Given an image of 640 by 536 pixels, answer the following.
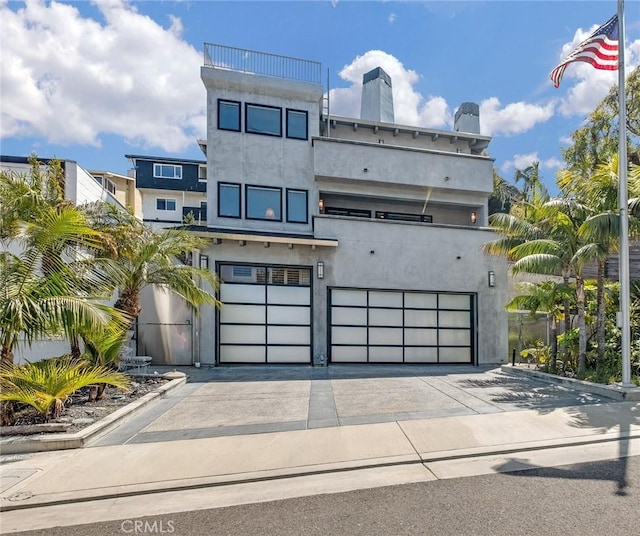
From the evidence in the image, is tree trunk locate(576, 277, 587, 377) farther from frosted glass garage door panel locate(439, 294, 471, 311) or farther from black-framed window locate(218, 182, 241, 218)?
black-framed window locate(218, 182, 241, 218)

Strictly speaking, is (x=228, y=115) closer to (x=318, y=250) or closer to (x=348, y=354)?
(x=318, y=250)

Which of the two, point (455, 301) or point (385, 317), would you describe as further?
point (455, 301)

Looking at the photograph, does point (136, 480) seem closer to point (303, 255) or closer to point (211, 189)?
point (303, 255)

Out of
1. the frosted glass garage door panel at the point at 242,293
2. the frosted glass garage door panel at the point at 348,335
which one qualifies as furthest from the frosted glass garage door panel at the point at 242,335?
the frosted glass garage door panel at the point at 348,335

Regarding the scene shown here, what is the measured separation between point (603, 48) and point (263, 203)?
1099cm

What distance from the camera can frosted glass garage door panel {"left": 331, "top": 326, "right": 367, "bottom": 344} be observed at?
13969 mm

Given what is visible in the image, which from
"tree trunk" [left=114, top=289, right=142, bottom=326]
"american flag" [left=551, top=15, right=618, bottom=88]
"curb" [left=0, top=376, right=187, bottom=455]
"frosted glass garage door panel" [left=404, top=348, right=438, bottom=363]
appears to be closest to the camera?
"curb" [left=0, top=376, right=187, bottom=455]

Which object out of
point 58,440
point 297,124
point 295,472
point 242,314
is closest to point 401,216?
point 297,124

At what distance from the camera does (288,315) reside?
45.1 feet

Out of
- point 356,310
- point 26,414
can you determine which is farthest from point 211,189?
point 26,414

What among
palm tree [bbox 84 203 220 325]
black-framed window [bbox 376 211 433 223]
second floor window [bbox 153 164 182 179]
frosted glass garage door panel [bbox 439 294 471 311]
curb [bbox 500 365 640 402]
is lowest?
curb [bbox 500 365 640 402]

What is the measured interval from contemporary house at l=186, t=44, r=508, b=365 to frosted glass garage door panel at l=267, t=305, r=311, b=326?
0.13ft

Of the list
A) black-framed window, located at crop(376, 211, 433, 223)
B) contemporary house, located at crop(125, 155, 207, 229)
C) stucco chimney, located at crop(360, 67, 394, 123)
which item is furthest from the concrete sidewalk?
contemporary house, located at crop(125, 155, 207, 229)

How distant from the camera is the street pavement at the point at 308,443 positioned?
14.6 feet
